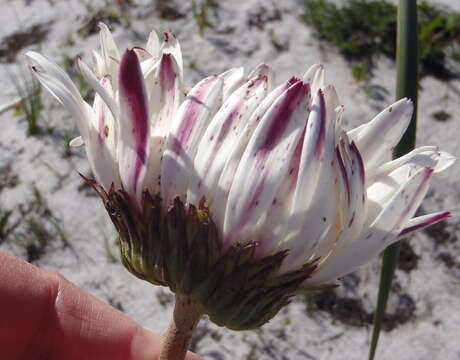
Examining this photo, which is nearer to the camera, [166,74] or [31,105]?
[166,74]

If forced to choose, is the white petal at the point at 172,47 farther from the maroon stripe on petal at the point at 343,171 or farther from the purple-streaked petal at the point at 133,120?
the maroon stripe on petal at the point at 343,171

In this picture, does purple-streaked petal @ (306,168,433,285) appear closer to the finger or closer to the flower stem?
the flower stem

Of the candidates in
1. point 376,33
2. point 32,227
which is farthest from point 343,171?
point 376,33

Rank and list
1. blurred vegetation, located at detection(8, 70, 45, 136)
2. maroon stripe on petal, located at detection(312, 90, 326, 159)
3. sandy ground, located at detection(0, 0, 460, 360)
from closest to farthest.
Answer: maroon stripe on petal, located at detection(312, 90, 326, 159) → sandy ground, located at detection(0, 0, 460, 360) → blurred vegetation, located at detection(8, 70, 45, 136)

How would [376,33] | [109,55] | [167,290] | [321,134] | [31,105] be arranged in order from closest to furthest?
[321,134] → [109,55] → [167,290] → [31,105] → [376,33]

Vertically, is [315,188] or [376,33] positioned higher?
[315,188]

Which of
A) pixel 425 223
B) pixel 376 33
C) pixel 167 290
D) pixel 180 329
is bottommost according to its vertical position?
pixel 167 290

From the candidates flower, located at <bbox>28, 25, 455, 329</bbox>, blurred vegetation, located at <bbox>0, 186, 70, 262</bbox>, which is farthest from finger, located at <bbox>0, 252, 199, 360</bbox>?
flower, located at <bbox>28, 25, 455, 329</bbox>

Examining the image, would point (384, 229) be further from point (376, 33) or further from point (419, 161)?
point (376, 33)
